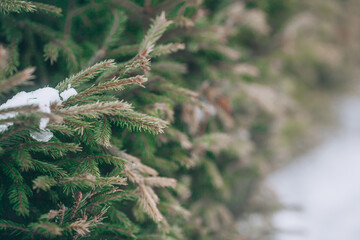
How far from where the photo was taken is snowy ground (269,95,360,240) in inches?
174

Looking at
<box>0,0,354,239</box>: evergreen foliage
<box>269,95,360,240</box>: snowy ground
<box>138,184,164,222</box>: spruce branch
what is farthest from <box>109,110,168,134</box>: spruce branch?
<box>269,95,360,240</box>: snowy ground

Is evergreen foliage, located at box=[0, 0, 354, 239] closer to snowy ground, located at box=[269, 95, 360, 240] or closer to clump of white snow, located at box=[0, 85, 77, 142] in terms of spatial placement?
clump of white snow, located at box=[0, 85, 77, 142]

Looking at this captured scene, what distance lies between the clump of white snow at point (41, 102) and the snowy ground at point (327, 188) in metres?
3.62

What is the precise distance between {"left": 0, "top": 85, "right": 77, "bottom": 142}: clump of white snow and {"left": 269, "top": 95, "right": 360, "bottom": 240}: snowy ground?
11.9 feet

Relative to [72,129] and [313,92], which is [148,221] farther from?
[313,92]

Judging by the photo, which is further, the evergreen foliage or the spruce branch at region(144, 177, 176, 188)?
the spruce branch at region(144, 177, 176, 188)

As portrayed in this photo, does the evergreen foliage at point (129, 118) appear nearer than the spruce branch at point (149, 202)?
Yes

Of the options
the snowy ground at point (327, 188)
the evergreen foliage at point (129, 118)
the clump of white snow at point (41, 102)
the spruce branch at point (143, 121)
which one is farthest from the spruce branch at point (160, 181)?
the snowy ground at point (327, 188)

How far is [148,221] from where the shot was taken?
1759 millimetres

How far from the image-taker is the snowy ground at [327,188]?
A: 4418 mm

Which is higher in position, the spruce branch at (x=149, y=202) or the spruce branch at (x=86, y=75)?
the spruce branch at (x=86, y=75)

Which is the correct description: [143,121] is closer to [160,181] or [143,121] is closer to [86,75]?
[86,75]

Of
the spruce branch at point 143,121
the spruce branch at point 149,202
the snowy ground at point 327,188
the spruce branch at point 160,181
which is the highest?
the snowy ground at point 327,188

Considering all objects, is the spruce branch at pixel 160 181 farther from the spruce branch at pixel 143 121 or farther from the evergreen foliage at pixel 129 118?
the spruce branch at pixel 143 121
